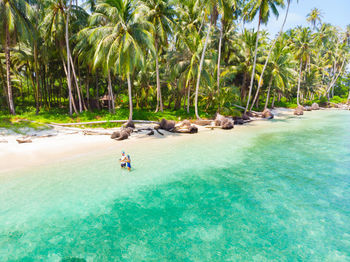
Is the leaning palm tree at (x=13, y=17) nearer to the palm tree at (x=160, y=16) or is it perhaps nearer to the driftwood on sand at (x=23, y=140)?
the driftwood on sand at (x=23, y=140)

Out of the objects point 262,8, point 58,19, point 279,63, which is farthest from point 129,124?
point 279,63

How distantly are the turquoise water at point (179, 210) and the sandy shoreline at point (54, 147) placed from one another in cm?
121

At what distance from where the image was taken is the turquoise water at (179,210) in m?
4.88

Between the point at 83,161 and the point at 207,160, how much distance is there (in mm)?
7155

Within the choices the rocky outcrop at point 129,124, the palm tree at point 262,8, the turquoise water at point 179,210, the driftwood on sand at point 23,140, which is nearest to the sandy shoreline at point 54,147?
the driftwood on sand at point 23,140

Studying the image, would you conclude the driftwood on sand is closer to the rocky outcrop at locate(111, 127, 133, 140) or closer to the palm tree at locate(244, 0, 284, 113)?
the rocky outcrop at locate(111, 127, 133, 140)

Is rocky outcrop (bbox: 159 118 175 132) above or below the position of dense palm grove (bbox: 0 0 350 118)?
below

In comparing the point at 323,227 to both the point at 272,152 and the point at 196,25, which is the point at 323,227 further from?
the point at 196,25

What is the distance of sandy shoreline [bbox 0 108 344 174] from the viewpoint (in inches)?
416

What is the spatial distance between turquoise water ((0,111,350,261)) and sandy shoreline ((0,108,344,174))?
121 cm

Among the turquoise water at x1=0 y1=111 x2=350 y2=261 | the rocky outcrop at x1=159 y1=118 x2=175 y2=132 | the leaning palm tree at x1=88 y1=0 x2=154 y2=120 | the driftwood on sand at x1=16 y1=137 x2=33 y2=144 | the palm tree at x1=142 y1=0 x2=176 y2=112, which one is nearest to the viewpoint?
the turquoise water at x1=0 y1=111 x2=350 y2=261

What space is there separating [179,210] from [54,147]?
10487 millimetres

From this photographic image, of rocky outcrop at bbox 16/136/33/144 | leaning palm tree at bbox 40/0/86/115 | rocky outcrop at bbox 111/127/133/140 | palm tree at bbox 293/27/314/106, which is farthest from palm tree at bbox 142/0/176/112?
palm tree at bbox 293/27/314/106

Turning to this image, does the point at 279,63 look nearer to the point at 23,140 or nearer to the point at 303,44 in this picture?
the point at 303,44
